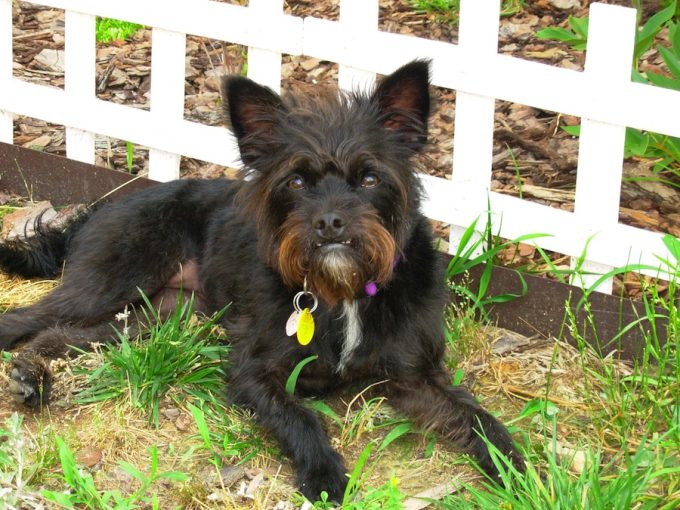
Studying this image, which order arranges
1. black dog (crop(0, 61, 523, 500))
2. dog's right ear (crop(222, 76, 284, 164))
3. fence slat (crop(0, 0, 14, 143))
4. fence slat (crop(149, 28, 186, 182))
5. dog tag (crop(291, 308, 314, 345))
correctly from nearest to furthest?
black dog (crop(0, 61, 523, 500)) → dog's right ear (crop(222, 76, 284, 164)) → dog tag (crop(291, 308, 314, 345)) → fence slat (crop(149, 28, 186, 182)) → fence slat (crop(0, 0, 14, 143))

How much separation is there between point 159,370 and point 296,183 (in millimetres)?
1006

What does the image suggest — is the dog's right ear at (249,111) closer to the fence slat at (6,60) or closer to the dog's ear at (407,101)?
the dog's ear at (407,101)

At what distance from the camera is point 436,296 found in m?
4.64

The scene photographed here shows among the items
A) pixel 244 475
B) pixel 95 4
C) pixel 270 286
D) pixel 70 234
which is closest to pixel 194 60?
pixel 95 4

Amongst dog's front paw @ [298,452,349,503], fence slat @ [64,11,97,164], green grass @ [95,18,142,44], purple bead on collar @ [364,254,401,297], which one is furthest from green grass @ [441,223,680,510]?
green grass @ [95,18,142,44]

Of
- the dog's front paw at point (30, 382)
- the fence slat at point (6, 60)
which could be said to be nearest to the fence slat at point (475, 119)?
the dog's front paw at point (30, 382)

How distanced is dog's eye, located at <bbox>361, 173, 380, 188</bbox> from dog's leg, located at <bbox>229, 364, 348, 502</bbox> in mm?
910

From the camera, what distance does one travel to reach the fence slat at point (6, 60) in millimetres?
6414

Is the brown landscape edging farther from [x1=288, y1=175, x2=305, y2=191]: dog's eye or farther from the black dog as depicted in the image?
[x1=288, y1=175, x2=305, y2=191]: dog's eye

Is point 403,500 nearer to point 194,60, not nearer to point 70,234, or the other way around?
point 70,234

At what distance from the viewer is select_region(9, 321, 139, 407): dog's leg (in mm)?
4535

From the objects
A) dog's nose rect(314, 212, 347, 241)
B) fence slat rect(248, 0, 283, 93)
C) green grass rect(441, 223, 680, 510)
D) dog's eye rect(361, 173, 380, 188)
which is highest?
fence slat rect(248, 0, 283, 93)

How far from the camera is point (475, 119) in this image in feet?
17.0

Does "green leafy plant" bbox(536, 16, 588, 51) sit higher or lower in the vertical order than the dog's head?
higher
